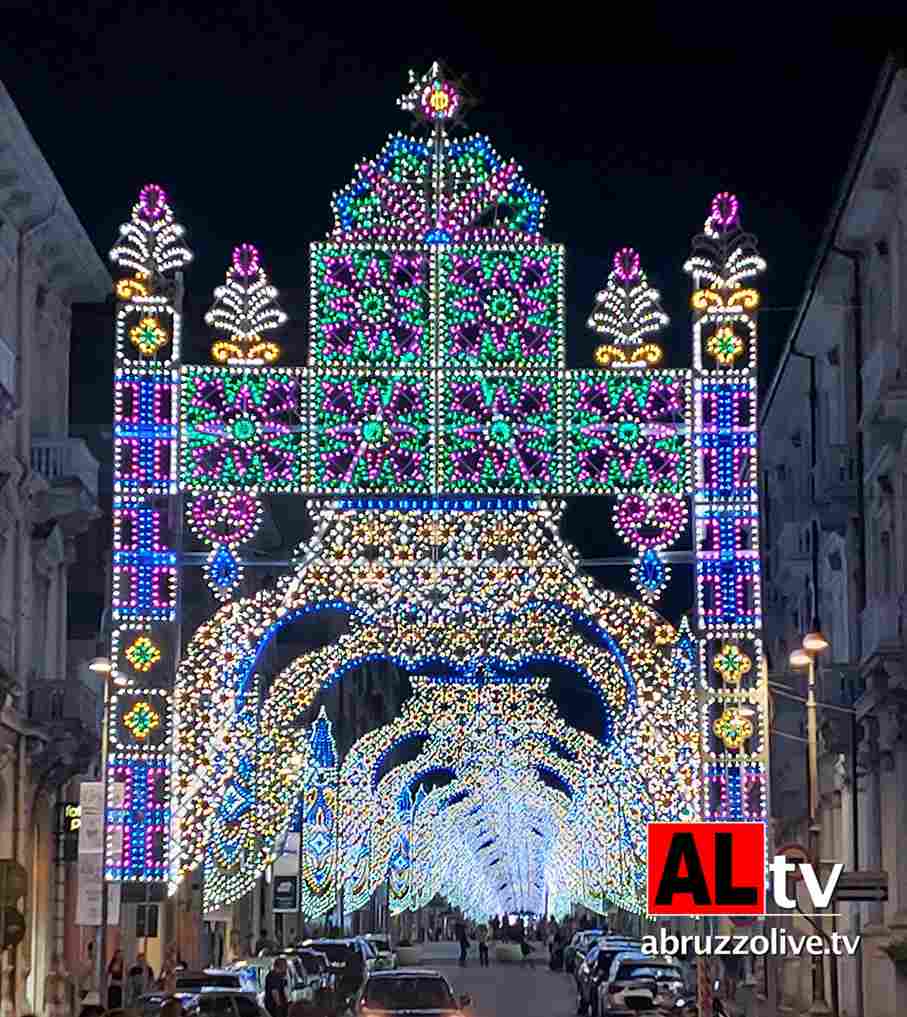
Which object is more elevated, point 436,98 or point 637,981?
point 436,98

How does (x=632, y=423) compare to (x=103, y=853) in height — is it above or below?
above

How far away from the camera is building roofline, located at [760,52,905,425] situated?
37.4m

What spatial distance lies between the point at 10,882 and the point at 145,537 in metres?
6.93

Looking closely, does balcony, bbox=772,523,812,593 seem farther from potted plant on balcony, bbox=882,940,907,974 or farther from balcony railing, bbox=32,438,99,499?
balcony railing, bbox=32,438,99,499

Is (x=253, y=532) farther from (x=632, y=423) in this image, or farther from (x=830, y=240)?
(x=830, y=240)

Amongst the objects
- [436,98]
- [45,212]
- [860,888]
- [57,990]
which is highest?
[45,212]

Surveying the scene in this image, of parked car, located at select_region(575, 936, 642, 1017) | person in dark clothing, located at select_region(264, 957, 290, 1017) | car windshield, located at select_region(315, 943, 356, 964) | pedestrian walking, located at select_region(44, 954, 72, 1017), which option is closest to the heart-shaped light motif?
person in dark clothing, located at select_region(264, 957, 290, 1017)

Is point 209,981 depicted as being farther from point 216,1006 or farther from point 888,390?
point 888,390

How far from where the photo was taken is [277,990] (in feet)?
143

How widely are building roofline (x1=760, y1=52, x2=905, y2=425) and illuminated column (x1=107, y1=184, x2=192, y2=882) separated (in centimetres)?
1066

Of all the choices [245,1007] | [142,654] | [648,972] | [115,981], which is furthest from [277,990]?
[142,654]

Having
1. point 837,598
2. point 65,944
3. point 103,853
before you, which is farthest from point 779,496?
point 103,853

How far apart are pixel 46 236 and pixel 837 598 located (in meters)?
17.0

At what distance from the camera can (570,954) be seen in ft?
274
